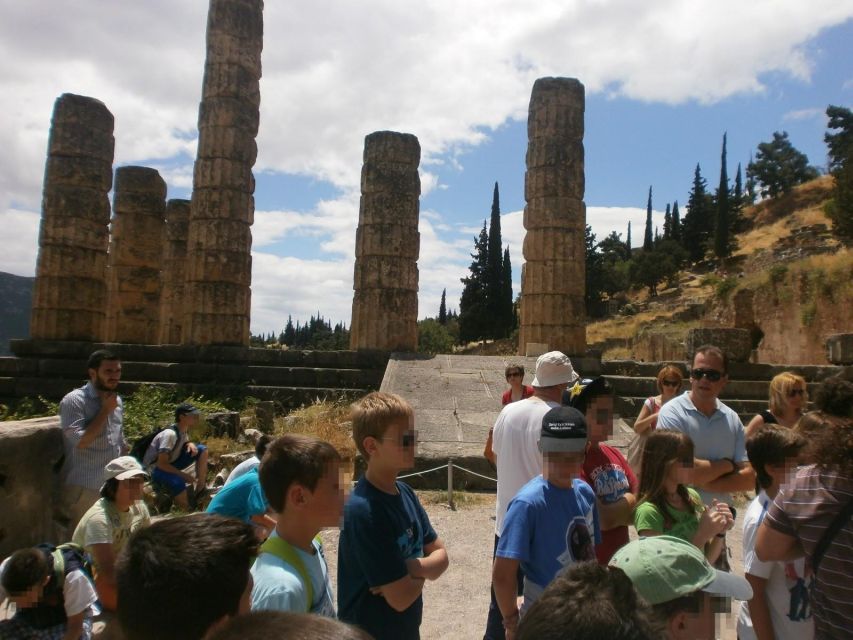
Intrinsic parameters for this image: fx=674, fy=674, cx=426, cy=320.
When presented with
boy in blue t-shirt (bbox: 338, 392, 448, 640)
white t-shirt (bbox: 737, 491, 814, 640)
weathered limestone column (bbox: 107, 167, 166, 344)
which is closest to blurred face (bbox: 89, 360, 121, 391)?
boy in blue t-shirt (bbox: 338, 392, 448, 640)

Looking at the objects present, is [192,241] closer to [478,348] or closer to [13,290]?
[478,348]

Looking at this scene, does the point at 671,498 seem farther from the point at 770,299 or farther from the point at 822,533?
the point at 770,299

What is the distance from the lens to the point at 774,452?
310 cm

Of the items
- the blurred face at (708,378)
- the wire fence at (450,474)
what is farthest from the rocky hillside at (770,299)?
the blurred face at (708,378)

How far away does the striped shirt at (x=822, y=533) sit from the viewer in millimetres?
2348

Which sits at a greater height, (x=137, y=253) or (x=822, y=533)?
(x=137, y=253)

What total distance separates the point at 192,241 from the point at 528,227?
25.1 ft

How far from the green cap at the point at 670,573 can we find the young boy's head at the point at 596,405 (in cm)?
140

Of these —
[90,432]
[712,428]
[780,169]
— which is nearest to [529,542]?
[712,428]

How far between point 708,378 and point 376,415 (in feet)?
7.83

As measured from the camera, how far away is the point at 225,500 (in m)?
3.53

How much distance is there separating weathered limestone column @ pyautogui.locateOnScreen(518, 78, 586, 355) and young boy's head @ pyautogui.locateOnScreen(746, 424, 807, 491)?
38.2 feet

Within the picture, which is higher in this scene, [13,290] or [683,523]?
[13,290]

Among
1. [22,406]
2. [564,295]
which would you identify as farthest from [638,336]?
[22,406]
